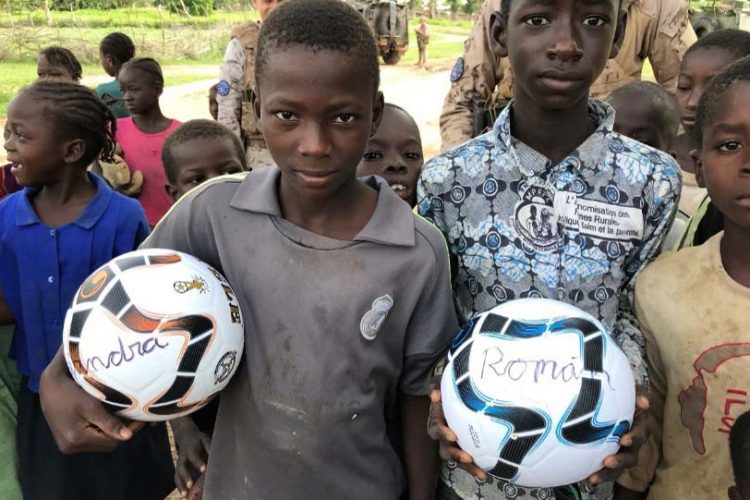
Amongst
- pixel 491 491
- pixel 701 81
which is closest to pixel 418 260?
pixel 491 491

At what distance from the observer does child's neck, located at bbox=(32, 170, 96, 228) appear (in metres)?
2.54

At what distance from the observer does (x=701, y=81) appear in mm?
3131

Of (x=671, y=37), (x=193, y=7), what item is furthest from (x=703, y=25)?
(x=193, y=7)

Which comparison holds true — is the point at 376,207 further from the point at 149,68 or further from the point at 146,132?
the point at 149,68

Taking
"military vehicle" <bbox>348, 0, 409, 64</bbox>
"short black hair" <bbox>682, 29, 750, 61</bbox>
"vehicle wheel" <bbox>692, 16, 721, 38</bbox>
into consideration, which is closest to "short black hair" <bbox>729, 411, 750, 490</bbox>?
"short black hair" <bbox>682, 29, 750, 61</bbox>

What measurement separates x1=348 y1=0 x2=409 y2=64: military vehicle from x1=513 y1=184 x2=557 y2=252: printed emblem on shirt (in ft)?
67.5

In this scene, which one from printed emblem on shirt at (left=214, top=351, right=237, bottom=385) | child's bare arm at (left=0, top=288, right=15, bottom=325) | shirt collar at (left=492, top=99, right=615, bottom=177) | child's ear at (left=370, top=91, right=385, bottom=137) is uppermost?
child's ear at (left=370, top=91, right=385, bottom=137)

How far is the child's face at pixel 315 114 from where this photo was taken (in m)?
1.55

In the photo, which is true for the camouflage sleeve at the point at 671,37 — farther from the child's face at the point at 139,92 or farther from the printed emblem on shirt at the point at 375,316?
the child's face at the point at 139,92

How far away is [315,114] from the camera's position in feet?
5.13

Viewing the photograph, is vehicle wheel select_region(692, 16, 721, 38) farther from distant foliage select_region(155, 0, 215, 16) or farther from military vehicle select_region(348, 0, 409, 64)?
distant foliage select_region(155, 0, 215, 16)

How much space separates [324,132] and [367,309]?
1.46 ft

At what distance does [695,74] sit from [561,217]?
1913 millimetres

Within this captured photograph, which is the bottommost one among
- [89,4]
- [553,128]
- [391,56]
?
[391,56]
